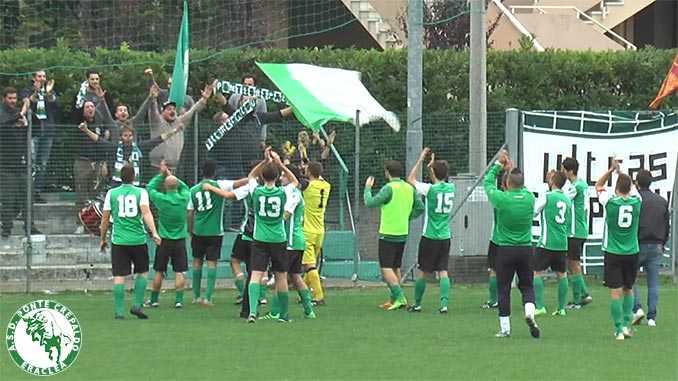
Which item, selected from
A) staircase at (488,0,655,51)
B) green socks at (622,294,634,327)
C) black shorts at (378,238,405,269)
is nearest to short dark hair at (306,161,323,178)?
black shorts at (378,238,405,269)

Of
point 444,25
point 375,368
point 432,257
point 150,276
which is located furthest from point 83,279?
point 444,25

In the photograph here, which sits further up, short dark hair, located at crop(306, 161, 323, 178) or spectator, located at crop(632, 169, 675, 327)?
short dark hair, located at crop(306, 161, 323, 178)

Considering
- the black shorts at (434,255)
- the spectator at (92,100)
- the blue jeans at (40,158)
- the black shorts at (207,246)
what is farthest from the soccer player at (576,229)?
the blue jeans at (40,158)

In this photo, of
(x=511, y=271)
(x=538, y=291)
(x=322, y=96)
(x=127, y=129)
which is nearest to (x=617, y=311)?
(x=511, y=271)

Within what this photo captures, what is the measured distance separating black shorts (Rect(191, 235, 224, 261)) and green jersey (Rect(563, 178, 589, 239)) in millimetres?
4723

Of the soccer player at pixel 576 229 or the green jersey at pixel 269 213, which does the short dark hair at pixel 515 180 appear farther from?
the soccer player at pixel 576 229

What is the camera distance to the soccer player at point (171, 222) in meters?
18.3

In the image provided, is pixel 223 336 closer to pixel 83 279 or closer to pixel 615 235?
pixel 615 235

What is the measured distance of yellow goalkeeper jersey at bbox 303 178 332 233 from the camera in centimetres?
1905

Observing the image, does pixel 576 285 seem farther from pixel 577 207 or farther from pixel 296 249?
pixel 296 249

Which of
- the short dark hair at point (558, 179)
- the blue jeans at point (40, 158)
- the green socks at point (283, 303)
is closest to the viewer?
the green socks at point (283, 303)

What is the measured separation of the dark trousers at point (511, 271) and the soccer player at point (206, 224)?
4.50 metres

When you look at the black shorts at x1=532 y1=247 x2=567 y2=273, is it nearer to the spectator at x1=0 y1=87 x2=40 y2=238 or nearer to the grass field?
the grass field

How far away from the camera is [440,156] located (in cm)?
2283
